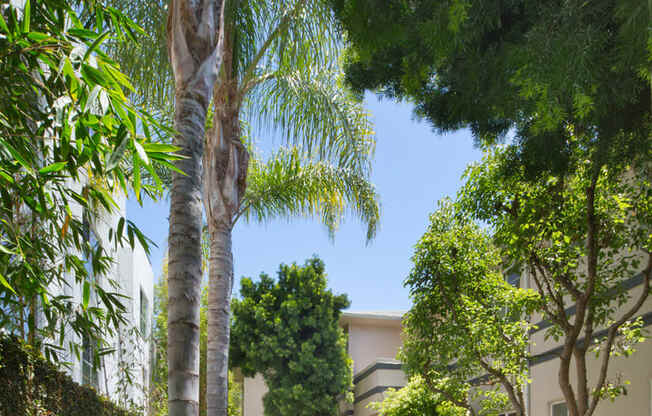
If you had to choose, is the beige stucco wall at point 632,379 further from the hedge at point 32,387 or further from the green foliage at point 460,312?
the hedge at point 32,387

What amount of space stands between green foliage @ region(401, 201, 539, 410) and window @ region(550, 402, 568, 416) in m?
1.35

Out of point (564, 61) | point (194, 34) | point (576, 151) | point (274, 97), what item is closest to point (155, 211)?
point (274, 97)

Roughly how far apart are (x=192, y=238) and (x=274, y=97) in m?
7.21

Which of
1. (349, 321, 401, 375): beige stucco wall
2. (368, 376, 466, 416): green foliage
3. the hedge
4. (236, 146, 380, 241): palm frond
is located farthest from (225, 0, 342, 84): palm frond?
(349, 321, 401, 375): beige stucco wall

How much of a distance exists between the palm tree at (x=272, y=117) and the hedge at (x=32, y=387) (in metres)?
2.10

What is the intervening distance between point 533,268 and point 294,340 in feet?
54.2

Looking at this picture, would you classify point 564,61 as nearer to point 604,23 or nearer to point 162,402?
point 604,23

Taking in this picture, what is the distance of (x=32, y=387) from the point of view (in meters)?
6.37

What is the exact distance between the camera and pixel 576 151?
5.89m

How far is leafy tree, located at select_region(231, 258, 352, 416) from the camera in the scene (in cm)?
2367

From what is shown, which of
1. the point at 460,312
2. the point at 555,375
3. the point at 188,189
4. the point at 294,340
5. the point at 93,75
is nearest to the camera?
→ the point at 93,75

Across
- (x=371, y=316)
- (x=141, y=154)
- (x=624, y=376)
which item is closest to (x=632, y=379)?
(x=624, y=376)

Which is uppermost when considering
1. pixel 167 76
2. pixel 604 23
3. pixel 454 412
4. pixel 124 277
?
pixel 167 76

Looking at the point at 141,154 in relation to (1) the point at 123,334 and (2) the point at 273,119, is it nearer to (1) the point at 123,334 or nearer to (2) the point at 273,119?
(2) the point at 273,119
